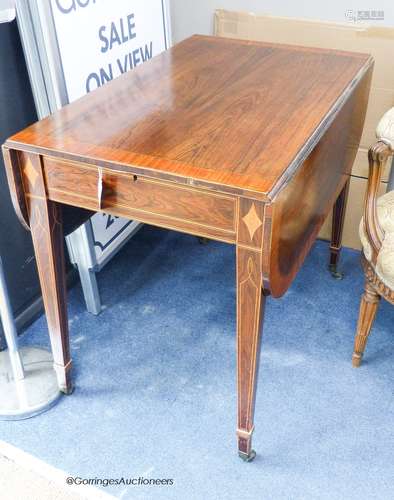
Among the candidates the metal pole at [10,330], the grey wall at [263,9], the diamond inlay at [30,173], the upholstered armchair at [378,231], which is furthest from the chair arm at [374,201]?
the metal pole at [10,330]

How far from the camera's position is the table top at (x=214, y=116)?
997 mm

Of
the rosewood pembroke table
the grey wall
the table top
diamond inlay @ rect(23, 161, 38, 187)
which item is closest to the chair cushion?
the rosewood pembroke table

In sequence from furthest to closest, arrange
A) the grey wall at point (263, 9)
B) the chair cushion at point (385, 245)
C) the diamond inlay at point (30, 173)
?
the grey wall at point (263, 9), the chair cushion at point (385, 245), the diamond inlay at point (30, 173)

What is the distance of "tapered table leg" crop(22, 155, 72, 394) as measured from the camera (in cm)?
111

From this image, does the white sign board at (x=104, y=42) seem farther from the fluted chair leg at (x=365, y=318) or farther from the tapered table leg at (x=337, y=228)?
the fluted chair leg at (x=365, y=318)

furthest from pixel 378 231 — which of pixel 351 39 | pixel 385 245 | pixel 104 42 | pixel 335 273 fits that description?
pixel 104 42

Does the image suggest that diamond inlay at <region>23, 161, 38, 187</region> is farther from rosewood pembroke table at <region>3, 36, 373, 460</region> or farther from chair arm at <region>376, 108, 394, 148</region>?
chair arm at <region>376, 108, 394, 148</region>

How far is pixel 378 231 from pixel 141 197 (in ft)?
1.87

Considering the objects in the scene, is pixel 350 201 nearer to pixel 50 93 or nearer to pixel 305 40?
pixel 305 40

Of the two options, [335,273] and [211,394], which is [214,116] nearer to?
[211,394]

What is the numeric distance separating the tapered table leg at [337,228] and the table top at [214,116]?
41 cm

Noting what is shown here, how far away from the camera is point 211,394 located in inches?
57.0

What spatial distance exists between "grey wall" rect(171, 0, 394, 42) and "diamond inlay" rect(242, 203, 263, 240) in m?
1.00

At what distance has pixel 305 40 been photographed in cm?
172
